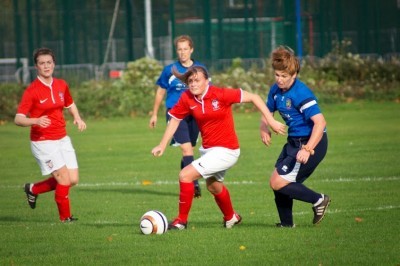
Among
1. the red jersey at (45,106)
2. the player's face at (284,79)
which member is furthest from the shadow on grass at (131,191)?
the player's face at (284,79)

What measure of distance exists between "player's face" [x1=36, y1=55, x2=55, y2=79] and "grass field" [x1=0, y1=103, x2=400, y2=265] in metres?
1.70

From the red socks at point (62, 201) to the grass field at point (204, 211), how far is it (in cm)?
13

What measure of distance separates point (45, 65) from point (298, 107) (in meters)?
3.32

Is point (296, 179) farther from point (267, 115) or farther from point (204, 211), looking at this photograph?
point (204, 211)

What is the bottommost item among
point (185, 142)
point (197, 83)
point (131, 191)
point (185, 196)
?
point (131, 191)

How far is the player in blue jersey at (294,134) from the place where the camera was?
1070 cm

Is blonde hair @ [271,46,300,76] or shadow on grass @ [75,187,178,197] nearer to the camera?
blonde hair @ [271,46,300,76]

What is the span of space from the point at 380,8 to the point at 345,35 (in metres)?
1.49

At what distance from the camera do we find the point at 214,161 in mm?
10969

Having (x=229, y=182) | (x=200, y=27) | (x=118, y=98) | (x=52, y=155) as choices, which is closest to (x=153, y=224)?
(x=52, y=155)

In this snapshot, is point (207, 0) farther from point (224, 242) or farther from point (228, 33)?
point (224, 242)

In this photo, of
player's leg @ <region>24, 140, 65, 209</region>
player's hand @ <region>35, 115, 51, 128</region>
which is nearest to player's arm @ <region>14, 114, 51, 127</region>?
player's hand @ <region>35, 115, 51, 128</region>

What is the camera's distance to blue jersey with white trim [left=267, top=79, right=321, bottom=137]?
35.2 ft

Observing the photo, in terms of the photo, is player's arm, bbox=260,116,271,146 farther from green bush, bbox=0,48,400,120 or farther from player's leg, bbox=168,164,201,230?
green bush, bbox=0,48,400,120
